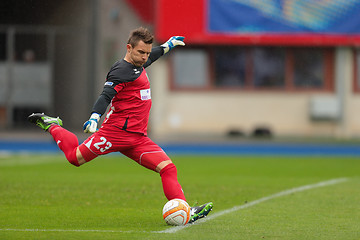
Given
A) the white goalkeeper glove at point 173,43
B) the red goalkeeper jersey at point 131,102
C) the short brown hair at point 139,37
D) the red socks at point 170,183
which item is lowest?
the red socks at point 170,183

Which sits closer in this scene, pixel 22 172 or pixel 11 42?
pixel 22 172

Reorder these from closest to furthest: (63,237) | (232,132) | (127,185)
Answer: (63,237) → (127,185) → (232,132)

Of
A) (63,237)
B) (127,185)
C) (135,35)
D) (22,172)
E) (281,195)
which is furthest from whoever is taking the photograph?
(22,172)

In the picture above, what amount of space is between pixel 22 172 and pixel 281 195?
5228 mm

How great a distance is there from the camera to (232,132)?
22922mm

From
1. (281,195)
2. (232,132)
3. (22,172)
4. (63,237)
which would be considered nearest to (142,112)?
(63,237)

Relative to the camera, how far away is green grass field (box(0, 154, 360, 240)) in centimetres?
670

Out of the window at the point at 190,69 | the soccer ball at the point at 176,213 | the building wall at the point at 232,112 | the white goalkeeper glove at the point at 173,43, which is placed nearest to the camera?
the soccer ball at the point at 176,213

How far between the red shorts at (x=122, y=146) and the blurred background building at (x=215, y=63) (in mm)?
16134

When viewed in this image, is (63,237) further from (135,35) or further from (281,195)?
(281,195)

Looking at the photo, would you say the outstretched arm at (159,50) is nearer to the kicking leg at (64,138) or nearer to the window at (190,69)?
the kicking leg at (64,138)

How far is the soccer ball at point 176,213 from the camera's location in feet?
22.7

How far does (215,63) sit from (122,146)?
17.2 metres

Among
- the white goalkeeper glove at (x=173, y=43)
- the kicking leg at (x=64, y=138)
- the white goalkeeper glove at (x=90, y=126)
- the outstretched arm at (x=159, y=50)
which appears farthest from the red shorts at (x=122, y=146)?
the white goalkeeper glove at (x=173, y=43)
